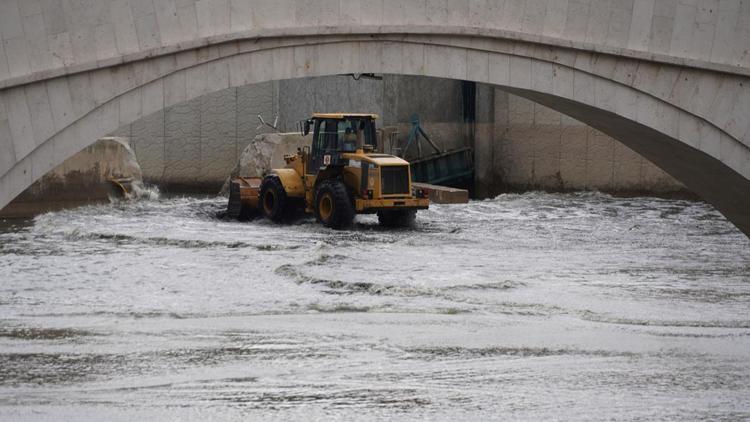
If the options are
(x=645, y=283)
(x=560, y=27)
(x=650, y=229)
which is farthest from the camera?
(x=650, y=229)

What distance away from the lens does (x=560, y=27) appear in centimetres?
Result: 1334

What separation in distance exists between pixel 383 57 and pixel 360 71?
0.25m

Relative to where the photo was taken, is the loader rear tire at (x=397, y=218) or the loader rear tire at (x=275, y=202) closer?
the loader rear tire at (x=397, y=218)

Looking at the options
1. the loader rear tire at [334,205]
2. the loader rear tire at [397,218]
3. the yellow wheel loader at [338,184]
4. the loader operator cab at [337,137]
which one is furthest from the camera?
the loader rear tire at [397,218]

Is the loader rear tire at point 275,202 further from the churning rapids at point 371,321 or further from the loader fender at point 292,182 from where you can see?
the churning rapids at point 371,321

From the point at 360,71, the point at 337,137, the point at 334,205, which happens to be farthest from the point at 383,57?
the point at 337,137

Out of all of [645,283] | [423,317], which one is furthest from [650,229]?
[423,317]

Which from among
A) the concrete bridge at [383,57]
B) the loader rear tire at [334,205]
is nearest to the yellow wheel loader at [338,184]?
the loader rear tire at [334,205]

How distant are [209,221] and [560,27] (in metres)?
19.4

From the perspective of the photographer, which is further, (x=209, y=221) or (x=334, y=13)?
(x=209, y=221)

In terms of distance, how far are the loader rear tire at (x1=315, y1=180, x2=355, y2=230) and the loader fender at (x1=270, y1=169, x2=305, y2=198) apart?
26.9 inches

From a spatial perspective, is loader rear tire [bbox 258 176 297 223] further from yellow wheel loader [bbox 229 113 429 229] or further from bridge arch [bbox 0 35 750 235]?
bridge arch [bbox 0 35 750 235]

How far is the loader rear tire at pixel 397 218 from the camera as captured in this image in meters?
30.6

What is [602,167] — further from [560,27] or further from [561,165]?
[560,27]
